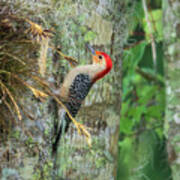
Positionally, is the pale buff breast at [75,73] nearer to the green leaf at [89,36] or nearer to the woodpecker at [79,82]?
the woodpecker at [79,82]

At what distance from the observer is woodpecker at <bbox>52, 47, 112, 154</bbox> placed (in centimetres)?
163

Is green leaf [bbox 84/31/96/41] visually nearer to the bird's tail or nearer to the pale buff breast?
the pale buff breast

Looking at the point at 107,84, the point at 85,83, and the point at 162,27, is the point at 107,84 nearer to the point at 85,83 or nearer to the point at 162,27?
the point at 85,83

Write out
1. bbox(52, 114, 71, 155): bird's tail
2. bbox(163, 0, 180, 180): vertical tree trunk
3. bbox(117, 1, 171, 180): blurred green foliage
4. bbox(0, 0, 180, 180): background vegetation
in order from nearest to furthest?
bbox(0, 0, 180, 180): background vegetation, bbox(52, 114, 71, 155): bird's tail, bbox(163, 0, 180, 180): vertical tree trunk, bbox(117, 1, 171, 180): blurred green foliage

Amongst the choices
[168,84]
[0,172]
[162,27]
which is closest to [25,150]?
[0,172]

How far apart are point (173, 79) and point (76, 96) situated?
1703mm

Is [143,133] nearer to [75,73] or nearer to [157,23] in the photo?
[157,23]

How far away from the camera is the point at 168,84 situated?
126 inches

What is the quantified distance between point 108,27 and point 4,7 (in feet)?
1.83

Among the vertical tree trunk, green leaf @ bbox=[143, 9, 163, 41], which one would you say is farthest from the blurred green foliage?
the vertical tree trunk

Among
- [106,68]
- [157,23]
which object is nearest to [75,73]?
[106,68]

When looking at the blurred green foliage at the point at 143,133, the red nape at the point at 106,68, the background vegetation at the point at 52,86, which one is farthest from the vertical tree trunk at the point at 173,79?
the red nape at the point at 106,68

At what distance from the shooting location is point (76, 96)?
169cm

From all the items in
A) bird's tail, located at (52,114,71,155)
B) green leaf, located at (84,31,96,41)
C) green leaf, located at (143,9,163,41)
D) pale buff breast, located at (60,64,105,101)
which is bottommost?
bird's tail, located at (52,114,71,155)
